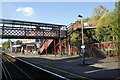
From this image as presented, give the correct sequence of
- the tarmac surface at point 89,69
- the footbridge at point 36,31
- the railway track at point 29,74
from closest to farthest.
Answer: the tarmac surface at point 89,69 < the railway track at point 29,74 < the footbridge at point 36,31

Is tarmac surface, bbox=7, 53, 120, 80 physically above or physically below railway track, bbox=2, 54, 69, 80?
above

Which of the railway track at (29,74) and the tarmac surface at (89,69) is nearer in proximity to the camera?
the tarmac surface at (89,69)

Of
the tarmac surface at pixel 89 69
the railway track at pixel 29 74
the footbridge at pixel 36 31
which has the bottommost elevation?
the railway track at pixel 29 74

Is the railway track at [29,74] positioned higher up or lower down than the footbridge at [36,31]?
lower down

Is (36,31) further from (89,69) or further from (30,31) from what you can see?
(89,69)

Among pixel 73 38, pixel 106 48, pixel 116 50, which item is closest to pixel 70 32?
pixel 73 38

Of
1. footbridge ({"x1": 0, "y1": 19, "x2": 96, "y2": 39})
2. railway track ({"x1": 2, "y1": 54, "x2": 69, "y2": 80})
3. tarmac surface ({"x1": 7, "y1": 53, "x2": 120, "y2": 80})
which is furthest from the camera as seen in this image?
footbridge ({"x1": 0, "y1": 19, "x2": 96, "y2": 39})

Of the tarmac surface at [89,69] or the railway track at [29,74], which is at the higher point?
the tarmac surface at [89,69]

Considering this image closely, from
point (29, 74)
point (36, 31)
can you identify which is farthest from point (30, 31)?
point (29, 74)

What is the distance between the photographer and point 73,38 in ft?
107

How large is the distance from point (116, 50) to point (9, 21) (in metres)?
21.8

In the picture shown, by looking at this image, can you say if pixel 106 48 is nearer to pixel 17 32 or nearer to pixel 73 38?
pixel 73 38

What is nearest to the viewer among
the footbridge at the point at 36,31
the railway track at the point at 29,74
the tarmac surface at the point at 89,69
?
the tarmac surface at the point at 89,69

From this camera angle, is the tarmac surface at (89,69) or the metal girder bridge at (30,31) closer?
the tarmac surface at (89,69)
